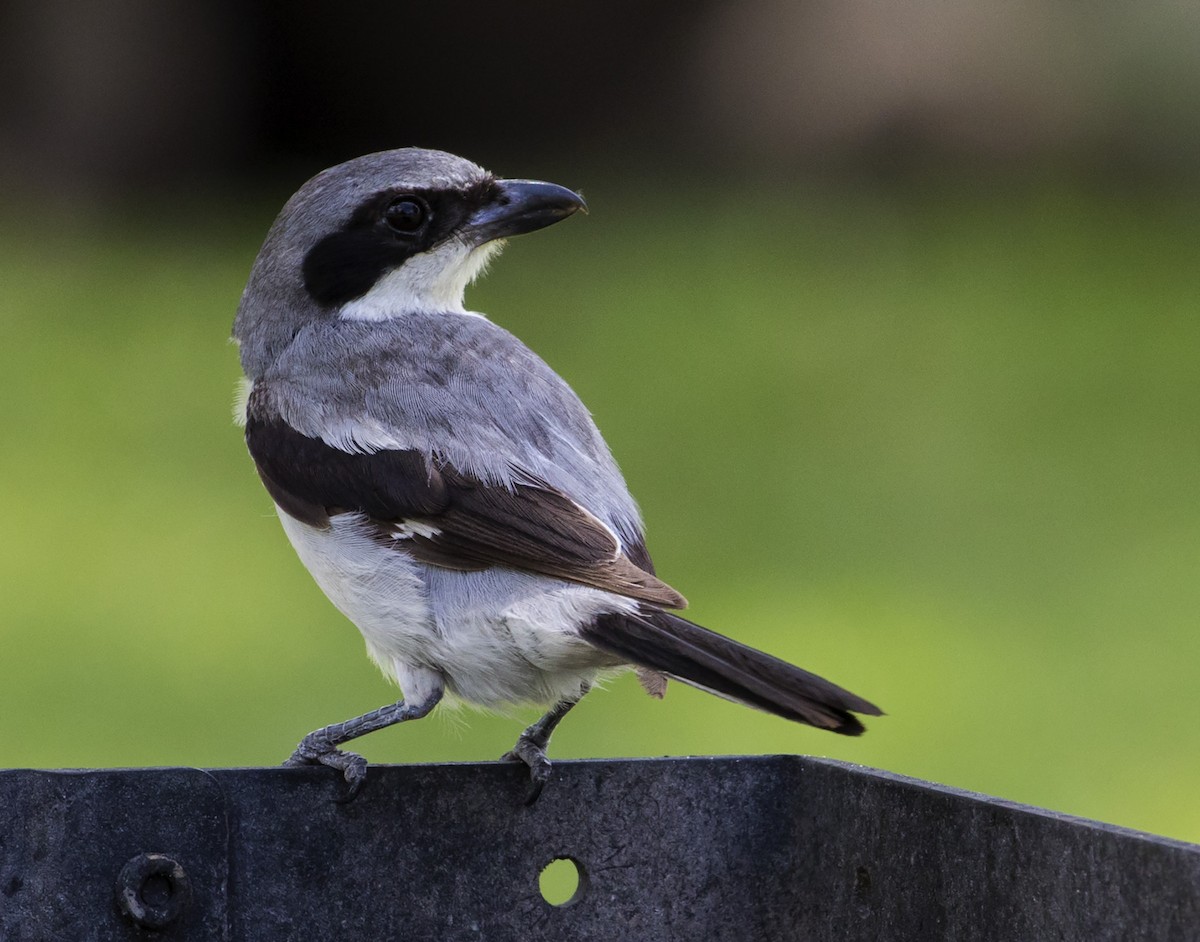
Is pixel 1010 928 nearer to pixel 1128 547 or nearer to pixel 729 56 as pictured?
pixel 1128 547

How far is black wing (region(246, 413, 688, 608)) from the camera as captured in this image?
A: 307 centimetres

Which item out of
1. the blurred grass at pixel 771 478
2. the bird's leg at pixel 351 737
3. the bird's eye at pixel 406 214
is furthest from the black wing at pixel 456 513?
the blurred grass at pixel 771 478

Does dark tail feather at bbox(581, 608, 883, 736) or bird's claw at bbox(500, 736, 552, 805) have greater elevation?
dark tail feather at bbox(581, 608, 883, 736)

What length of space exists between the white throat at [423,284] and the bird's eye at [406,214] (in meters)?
0.07

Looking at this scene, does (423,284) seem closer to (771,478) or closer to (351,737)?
(351,737)

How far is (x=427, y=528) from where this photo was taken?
325cm

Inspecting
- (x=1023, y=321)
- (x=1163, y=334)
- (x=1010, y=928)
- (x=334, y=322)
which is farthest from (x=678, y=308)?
(x=1010, y=928)

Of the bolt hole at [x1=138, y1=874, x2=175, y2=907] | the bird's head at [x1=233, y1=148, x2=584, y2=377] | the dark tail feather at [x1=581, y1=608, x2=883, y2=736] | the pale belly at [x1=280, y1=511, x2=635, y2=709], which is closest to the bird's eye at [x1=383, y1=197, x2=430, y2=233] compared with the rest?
the bird's head at [x1=233, y1=148, x2=584, y2=377]

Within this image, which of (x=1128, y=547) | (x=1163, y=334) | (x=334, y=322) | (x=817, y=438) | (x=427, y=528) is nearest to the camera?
(x=427, y=528)

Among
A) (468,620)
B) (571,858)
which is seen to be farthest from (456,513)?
(571,858)

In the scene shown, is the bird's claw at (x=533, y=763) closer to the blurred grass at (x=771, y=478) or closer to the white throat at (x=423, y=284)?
the white throat at (x=423, y=284)

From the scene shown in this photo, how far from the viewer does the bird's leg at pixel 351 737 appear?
2.77 meters

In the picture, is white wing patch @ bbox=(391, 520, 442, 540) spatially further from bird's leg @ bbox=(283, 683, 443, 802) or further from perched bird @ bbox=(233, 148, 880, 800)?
bird's leg @ bbox=(283, 683, 443, 802)

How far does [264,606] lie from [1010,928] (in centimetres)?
554
